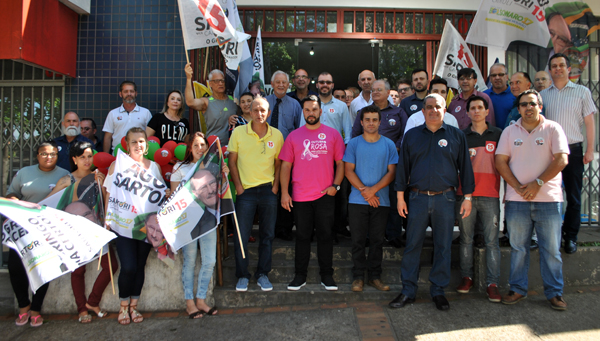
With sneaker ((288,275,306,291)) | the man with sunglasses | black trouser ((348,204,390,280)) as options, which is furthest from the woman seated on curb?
the man with sunglasses

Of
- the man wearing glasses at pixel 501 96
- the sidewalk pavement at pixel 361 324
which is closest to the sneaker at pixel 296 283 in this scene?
the sidewalk pavement at pixel 361 324

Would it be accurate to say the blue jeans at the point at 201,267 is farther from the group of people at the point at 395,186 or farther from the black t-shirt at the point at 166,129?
the black t-shirt at the point at 166,129

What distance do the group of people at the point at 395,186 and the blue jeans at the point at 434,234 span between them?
0.04ft

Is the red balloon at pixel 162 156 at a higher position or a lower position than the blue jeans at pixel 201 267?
higher

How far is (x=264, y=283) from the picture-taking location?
14.6 feet

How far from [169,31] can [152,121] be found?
2119 millimetres

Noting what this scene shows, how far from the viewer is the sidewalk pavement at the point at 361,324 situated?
3.64 meters

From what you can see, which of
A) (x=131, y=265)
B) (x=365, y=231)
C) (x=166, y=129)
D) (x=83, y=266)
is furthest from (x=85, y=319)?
(x=365, y=231)

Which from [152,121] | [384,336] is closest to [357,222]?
[384,336]

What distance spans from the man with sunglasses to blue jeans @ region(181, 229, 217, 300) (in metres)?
3.17

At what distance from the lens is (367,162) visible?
4.38 m

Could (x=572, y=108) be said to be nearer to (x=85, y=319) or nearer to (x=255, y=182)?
(x=255, y=182)

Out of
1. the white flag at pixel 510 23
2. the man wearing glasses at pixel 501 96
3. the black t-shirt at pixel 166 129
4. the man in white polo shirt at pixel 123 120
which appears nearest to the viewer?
the man wearing glasses at pixel 501 96

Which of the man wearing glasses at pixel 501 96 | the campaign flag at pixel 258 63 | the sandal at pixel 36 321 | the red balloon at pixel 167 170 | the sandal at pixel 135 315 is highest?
the campaign flag at pixel 258 63
